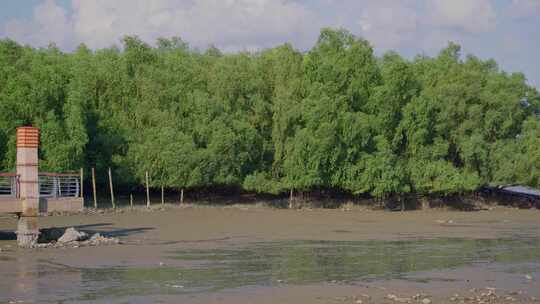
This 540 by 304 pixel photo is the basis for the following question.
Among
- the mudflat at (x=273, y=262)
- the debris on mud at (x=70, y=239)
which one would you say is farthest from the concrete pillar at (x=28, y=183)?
the mudflat at (x=273, y=262)

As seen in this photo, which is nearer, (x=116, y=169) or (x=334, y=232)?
(x=334, y=232)

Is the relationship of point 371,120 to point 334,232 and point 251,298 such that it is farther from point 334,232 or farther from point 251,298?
point 251,298

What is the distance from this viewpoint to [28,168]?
2572cm

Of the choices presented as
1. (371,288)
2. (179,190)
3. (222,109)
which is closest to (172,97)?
(222,109)

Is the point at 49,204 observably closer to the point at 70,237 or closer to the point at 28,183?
the point at 28,183

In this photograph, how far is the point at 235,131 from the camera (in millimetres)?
45750

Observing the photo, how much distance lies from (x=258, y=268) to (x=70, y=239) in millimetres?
7608

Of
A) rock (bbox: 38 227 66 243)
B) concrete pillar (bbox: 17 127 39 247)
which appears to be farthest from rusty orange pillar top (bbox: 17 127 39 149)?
rock (bbox: 38 227 66 243)

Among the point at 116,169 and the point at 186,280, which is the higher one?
the point at 116,169

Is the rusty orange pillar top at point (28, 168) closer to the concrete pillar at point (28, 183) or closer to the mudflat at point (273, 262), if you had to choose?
the concrete pillar at point (28, 183)

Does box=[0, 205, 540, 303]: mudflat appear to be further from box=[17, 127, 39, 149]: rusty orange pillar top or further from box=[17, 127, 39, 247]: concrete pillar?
box=[17, 127, 39, 149]: rusty orange pillar top

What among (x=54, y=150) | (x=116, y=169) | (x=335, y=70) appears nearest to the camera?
Answer: (x=54, y=150)

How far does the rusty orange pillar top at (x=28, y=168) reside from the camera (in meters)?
25.6

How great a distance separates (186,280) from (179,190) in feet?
94.6
